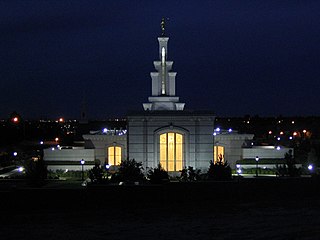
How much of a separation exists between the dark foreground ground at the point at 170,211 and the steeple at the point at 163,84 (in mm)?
24038

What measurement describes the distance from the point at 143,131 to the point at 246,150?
8.16m

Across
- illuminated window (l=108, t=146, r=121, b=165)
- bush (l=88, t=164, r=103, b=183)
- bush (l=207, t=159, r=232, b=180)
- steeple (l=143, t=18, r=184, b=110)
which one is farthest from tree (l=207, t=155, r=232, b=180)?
steeple (l=143, t=18, r=184, b=110)

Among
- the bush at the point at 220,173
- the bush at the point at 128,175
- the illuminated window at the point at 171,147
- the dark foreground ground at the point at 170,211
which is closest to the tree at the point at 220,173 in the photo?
the bush at the point at 220,173

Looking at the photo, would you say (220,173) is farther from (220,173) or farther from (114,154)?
(114,154)

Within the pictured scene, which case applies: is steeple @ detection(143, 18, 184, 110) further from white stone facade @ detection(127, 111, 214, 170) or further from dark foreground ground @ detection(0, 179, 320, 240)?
dark foreground ground @ detection(0, 179, 320, 240)

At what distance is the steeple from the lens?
47.1 metres

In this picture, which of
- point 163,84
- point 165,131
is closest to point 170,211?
point 165,131

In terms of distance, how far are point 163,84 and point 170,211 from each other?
29380mm

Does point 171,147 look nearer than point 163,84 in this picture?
Yes

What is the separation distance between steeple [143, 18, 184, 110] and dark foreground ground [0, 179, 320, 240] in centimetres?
2404

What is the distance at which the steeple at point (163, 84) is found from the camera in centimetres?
4712

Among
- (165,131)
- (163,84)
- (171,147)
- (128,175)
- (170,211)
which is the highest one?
(163,84)

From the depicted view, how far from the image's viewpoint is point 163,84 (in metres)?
47.4

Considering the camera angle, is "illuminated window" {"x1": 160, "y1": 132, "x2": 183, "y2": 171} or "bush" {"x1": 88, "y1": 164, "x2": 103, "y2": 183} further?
"illuminated window" {"x1": 160, "y1": 132, "x2": 183, "y2": 171}
